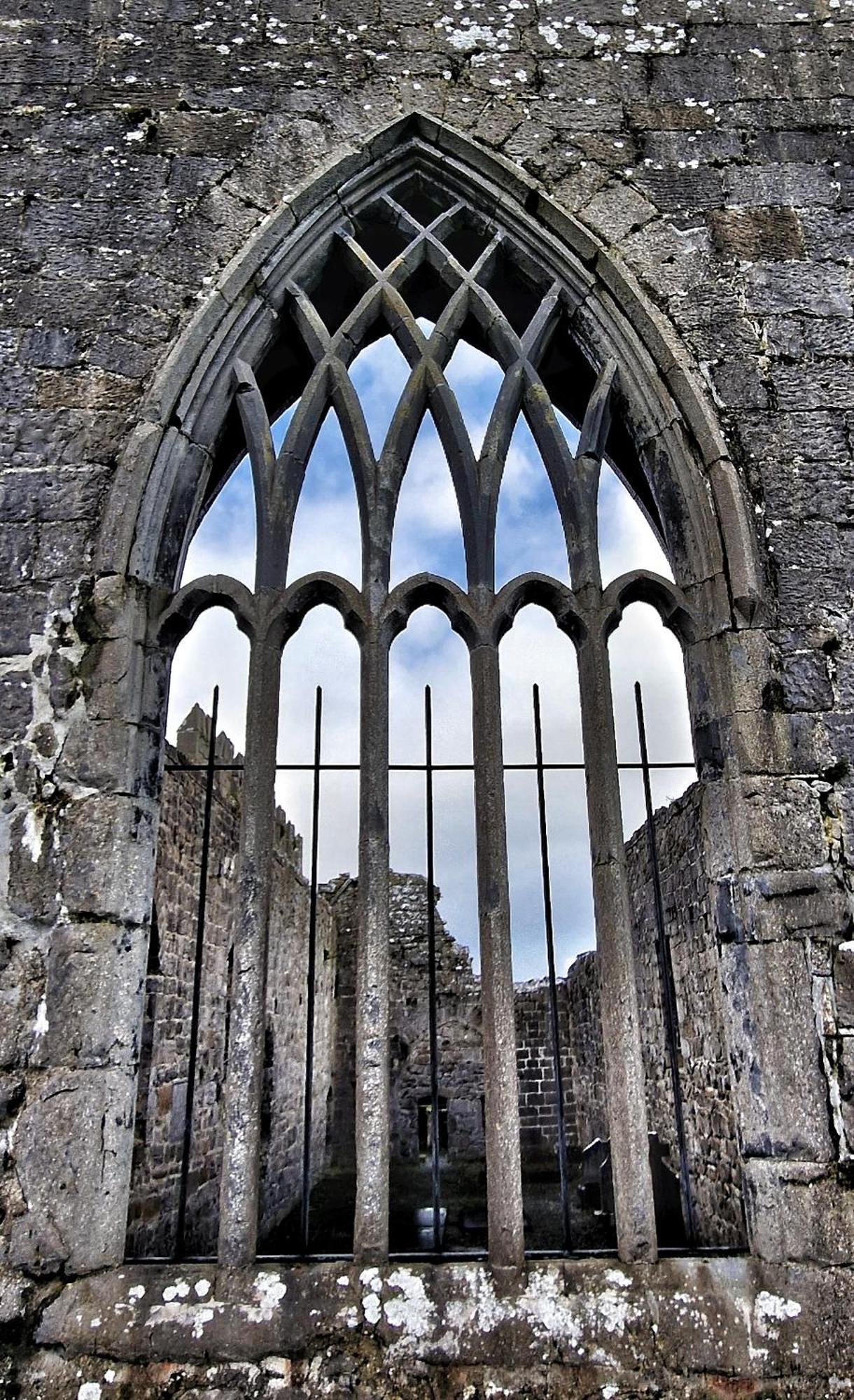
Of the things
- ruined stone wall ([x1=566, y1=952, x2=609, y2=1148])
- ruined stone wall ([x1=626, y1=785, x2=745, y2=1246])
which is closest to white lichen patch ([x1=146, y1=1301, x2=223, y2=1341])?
ruined stone wall ([x1=626, y1=785, x2=745, y2=1246])

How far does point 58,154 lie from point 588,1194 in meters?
9.05

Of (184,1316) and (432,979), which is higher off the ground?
(432,979)

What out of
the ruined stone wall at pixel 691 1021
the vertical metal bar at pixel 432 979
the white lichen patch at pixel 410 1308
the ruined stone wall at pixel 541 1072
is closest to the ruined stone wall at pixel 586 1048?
the ruined stone wall at pixel 541 1072

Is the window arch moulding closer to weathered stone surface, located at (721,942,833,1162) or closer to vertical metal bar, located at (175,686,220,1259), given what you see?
vertical metal bar, located at (175,686,220,1259)

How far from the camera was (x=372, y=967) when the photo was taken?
8.70 ft

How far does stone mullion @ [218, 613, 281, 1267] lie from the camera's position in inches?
97.2

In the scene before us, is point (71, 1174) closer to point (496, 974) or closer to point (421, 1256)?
point (421, 1256)

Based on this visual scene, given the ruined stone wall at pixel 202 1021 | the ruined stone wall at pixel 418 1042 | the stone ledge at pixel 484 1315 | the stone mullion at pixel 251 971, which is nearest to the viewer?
the stone ledge at pixel 484 1315

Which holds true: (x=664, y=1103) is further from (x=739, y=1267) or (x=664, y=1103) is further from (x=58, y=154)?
(x=58, y=154)

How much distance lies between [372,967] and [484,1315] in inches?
36.5

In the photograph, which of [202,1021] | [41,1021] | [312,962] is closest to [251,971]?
[312,962]

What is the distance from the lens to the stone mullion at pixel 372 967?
2486mm

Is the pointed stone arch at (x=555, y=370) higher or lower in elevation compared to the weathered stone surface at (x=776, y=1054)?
higher

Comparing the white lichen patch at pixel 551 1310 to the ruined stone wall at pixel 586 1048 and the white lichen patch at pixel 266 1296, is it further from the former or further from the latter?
the ruined stone wall at pixel 586 1048
